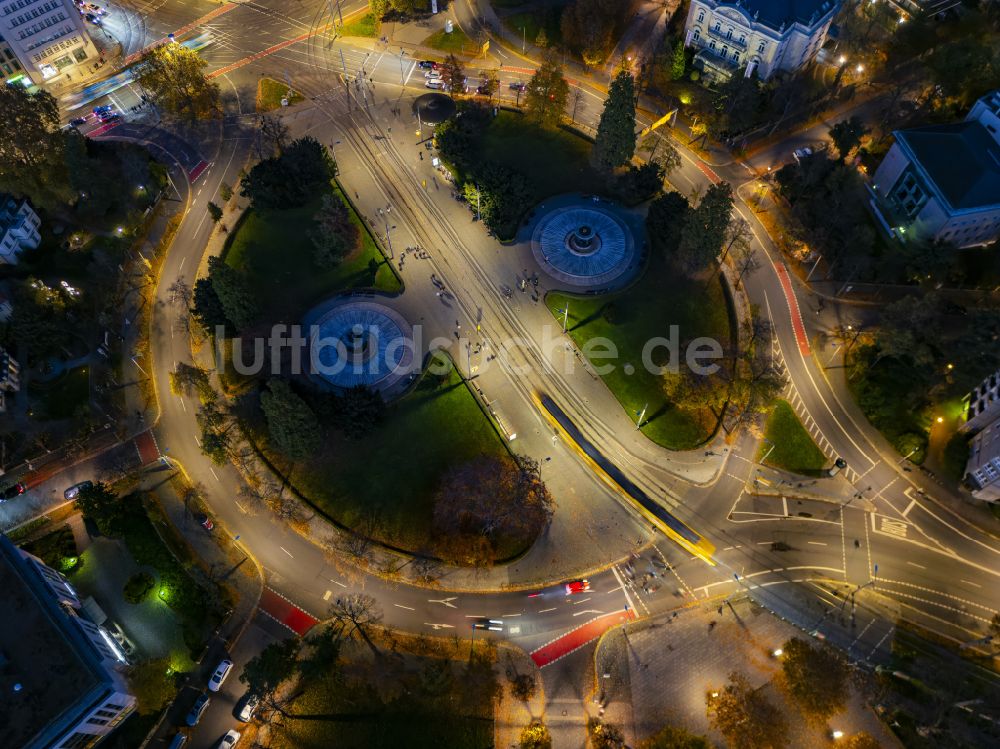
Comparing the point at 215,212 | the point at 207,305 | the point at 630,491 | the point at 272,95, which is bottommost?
the point at 630,491

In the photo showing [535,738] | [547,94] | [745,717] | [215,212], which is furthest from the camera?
[547,94]

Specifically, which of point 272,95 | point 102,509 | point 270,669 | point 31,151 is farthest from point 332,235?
point 270,669

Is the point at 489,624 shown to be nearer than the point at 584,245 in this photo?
Yes

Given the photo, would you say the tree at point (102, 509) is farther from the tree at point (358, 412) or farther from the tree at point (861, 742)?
the tree at point (861, 742)

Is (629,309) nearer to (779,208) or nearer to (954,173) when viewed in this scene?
(779,208)

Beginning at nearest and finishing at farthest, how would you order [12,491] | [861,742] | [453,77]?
[861,742] → [12,491] → [453,77]

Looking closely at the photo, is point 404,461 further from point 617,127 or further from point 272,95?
point 272,95

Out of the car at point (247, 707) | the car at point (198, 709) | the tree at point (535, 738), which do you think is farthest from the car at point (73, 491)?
the tree at point (535, 738)
